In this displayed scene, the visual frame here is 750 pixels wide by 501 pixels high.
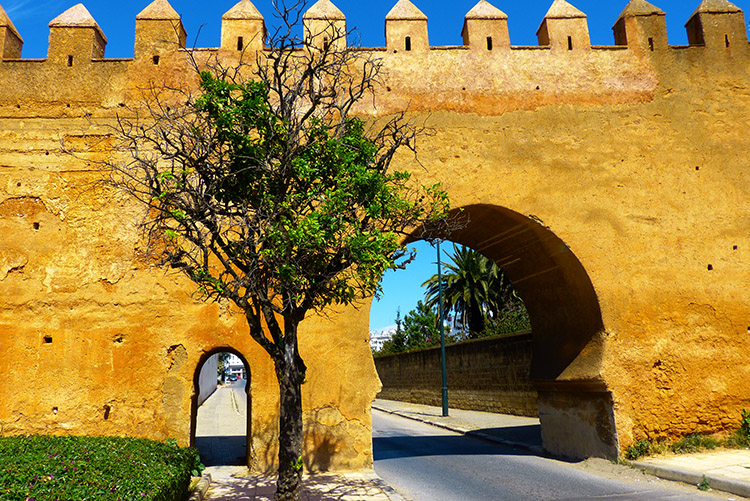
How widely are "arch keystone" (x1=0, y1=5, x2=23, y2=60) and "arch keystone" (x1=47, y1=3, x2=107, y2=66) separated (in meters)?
0.84

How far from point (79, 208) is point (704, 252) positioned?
10.8 meters

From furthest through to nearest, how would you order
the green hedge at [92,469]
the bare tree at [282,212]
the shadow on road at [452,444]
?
the shadow on road at [452,444] → the bare tree at [282,212] → the green hedge at [92,469]

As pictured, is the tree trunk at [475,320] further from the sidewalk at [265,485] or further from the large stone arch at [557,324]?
the sidewalk at [265,485]

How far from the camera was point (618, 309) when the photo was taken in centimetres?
913

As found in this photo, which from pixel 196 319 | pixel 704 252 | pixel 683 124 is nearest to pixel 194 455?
pixel 196 319

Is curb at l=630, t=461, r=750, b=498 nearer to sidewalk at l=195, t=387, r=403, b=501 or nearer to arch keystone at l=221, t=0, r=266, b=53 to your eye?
sidewalk at l=195, t=387, r=403, b=501

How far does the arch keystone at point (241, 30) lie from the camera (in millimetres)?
9953

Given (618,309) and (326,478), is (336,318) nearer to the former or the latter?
(326,478)

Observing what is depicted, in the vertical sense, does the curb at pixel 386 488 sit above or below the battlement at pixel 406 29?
below

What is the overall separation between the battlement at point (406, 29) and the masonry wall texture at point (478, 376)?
7408 millimetres

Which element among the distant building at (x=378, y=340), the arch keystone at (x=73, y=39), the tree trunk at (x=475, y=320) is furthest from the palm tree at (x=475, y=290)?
the distant building at (x=378, y=340)

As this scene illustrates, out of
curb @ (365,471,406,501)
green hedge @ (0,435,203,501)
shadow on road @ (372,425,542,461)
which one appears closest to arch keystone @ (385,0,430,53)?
curb @ (365,471,406,501)

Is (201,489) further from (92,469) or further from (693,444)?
(693,444)

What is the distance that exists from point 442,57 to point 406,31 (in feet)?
2.82
